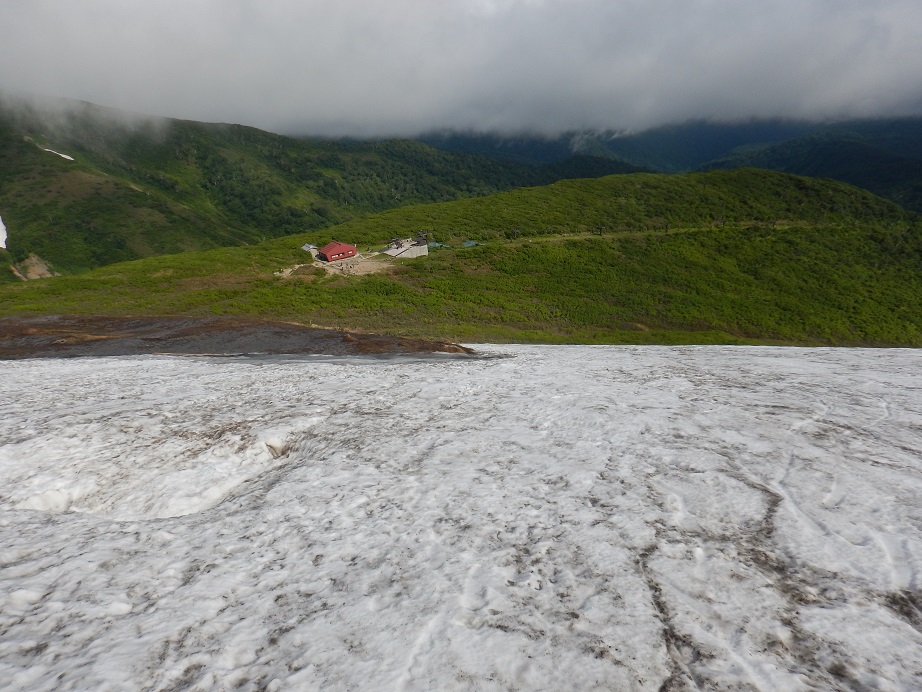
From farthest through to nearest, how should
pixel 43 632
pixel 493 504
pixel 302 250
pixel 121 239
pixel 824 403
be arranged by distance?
pixel 121 239
pixel 302 250
pixel 824 403
pixel 493 504
pixel 43 632

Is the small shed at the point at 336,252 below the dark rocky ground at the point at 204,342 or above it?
above

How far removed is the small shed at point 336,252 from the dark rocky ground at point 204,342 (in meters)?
45.7

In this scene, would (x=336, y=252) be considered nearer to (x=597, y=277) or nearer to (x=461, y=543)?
(x=597, y=277)

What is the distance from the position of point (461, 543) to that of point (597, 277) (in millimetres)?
73336

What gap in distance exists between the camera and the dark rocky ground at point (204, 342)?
2591cm

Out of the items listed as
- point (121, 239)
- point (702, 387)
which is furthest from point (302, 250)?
point (121, 239)

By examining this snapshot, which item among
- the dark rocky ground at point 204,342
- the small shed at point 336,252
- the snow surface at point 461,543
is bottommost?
the dark rocky ground at point 204,342

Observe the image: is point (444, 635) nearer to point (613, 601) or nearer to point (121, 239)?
point (613, 601)

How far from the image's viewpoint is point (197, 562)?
7020 mm

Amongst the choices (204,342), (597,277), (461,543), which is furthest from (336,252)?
(461,543)

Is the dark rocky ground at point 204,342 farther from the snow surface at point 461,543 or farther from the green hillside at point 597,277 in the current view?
the green hillside at point 597,277

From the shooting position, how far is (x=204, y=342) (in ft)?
90.3

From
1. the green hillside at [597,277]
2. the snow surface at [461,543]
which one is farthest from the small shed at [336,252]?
the snow surface at [461,543]

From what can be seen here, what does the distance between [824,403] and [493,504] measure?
40.7 ft
